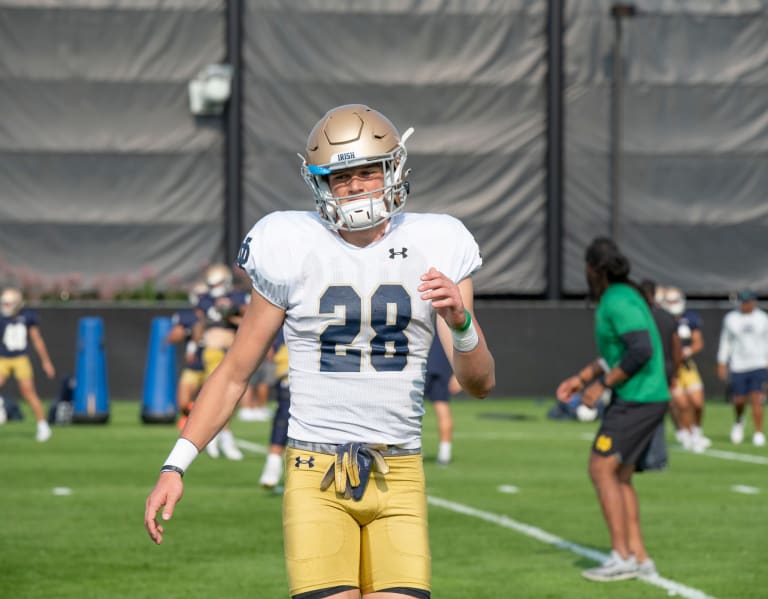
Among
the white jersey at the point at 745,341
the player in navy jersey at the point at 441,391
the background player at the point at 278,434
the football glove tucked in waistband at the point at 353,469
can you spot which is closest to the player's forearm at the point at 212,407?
the football glove tucked in waistband at the point at 353,469

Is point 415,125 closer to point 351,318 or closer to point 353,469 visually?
point 351,318

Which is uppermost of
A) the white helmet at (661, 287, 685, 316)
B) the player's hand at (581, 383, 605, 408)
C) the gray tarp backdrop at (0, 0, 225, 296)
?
the gray tarp backdrop at (0, 0, 225, 296)

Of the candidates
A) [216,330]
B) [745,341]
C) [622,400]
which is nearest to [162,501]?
[622,400]

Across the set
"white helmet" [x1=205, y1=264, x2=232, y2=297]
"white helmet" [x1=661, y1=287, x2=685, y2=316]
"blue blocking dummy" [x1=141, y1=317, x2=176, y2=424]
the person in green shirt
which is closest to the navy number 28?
the person in green shirt

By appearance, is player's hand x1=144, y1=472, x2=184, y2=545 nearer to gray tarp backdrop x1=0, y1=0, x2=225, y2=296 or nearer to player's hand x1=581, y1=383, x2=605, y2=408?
player's hand x1=581, y1=383, x2=605, y2=408

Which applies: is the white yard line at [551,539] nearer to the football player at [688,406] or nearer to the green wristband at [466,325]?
the green wristband at [466,325]

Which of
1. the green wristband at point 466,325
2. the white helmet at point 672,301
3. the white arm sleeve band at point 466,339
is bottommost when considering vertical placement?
the white arm sleeve band at point 466,339

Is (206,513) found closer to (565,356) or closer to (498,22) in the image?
(565,356)

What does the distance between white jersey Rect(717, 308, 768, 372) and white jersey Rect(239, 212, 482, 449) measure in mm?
15625

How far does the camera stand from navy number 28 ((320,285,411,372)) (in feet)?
15.7

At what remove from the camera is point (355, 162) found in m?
4.80

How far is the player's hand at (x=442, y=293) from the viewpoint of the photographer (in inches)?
172

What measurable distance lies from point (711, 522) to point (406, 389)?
23.8 feet

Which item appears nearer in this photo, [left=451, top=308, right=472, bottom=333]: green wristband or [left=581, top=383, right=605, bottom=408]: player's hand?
[left=451, top=308, right=472, bottom=333]: green wristband
